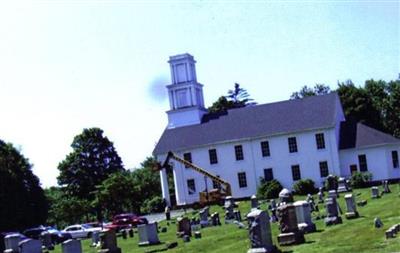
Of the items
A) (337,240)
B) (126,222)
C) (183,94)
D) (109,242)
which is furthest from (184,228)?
(183,94)

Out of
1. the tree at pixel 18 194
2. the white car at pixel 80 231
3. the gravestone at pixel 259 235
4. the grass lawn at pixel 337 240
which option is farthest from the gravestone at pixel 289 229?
the tree at pixel 18 194

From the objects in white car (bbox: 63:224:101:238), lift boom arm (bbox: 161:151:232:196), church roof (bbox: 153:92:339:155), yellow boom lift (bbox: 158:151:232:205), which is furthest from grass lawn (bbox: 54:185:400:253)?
church roof (bbox: 153:92:339:155)

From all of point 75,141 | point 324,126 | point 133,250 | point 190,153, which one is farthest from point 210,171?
point 133,250

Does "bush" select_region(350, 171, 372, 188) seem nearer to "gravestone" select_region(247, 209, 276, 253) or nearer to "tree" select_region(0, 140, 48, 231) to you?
"tree" select_region(0, 140, 48, 231)

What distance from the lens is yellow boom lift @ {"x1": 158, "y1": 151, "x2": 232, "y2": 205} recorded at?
201ft

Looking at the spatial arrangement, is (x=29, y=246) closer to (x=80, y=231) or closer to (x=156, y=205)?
(x=80, y=231)

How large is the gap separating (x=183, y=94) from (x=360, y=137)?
20849 millimetres

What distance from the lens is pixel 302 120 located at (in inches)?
2589

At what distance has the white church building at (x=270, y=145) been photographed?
62.8 metres

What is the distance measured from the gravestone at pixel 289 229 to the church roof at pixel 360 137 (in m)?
41.5

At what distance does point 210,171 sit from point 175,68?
13470 millimetres

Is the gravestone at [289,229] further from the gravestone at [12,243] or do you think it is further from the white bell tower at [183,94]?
the white bell tower at [183,94]

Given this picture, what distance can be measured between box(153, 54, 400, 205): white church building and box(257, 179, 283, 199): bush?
6.77 ft

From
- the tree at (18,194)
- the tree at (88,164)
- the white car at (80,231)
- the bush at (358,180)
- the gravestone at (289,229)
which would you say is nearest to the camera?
the gravestone at (289,229)
